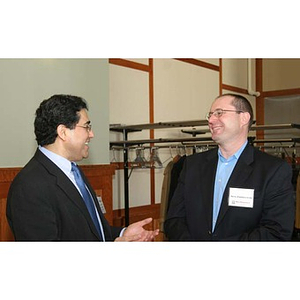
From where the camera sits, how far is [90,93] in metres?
3.46

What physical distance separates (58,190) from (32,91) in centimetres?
150

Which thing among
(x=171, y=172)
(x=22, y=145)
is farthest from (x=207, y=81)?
(x=22, y=145)

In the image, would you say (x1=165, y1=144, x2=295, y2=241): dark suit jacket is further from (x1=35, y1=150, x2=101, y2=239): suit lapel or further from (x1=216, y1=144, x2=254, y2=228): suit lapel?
(x1=35, y1=150, x2=101, y2=239): suit lapel

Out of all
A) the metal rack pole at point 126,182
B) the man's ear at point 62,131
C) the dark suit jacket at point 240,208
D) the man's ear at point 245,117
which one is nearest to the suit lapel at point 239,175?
the dark suit jacket at point 240,208

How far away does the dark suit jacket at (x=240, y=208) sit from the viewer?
1.96 meters

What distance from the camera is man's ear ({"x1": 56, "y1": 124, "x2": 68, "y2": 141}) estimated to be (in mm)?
1859

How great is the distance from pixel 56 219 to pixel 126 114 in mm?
4029

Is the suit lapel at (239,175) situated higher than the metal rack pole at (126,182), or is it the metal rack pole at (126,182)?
the suit lapel at (239,175)

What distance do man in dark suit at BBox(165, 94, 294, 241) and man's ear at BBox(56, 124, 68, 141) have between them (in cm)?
69

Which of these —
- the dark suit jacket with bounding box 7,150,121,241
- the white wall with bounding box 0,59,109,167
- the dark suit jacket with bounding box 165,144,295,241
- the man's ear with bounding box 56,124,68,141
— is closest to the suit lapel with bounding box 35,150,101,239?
the dark suit jacket with bounding box 7,150,121,241

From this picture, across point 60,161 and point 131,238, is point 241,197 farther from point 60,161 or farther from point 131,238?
point 60,161

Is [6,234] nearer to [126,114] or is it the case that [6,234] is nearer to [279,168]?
[279,168]

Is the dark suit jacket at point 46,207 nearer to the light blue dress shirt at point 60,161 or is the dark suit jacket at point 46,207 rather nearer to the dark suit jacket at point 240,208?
the light blue dress shirt at point 60,161
